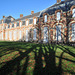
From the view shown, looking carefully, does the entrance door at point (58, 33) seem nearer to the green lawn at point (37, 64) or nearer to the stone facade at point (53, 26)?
the stone facade at point (53, 26)

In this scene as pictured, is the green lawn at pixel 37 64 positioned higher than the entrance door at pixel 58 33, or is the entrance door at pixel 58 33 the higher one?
the entrance door at pixel 58 33

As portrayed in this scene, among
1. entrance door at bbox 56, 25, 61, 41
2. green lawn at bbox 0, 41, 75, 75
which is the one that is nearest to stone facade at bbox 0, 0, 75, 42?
entrance door at bbox 56, 25, 61, 41

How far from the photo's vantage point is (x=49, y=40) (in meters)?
16.9

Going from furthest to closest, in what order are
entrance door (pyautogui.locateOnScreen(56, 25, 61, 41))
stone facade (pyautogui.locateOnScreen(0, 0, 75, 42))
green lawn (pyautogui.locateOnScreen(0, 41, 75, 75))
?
entrance door (pyautogui.locateOnScreen(56, 25, 61, 41)), stone facade (pyautogui.locateOnScreen(0, 0, 75, 42)), green lawn (pyautogui.locateOnScreen(0, 41, 75, 75))

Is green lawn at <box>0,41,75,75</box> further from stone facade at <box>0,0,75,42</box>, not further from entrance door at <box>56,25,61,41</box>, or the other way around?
entrance door at <box>56,25,61,41</box>

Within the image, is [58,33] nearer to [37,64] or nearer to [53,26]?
[53,26]

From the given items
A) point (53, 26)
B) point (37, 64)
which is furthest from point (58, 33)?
point (37, 64)

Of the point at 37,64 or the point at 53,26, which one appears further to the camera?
the point at 53,26

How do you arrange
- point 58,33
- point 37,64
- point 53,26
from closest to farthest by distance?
point 37,64
point 58,33
point 53,26

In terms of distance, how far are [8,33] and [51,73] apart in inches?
1234

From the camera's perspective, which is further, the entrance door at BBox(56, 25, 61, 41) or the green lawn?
the entrance door at BBox(56, 25, 61, 41)

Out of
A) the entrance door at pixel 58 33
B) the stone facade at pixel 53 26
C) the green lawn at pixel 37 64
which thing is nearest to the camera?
the green lawn at pixel 37 64

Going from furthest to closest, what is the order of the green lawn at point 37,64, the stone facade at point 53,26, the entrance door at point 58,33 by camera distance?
1. the entrance door at point 58,33
2. the stone facade at point 53,26
3. the green lawn at point 37,64

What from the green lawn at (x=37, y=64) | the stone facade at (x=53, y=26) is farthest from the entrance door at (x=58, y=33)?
the green lawn at (x=37, y=64)
